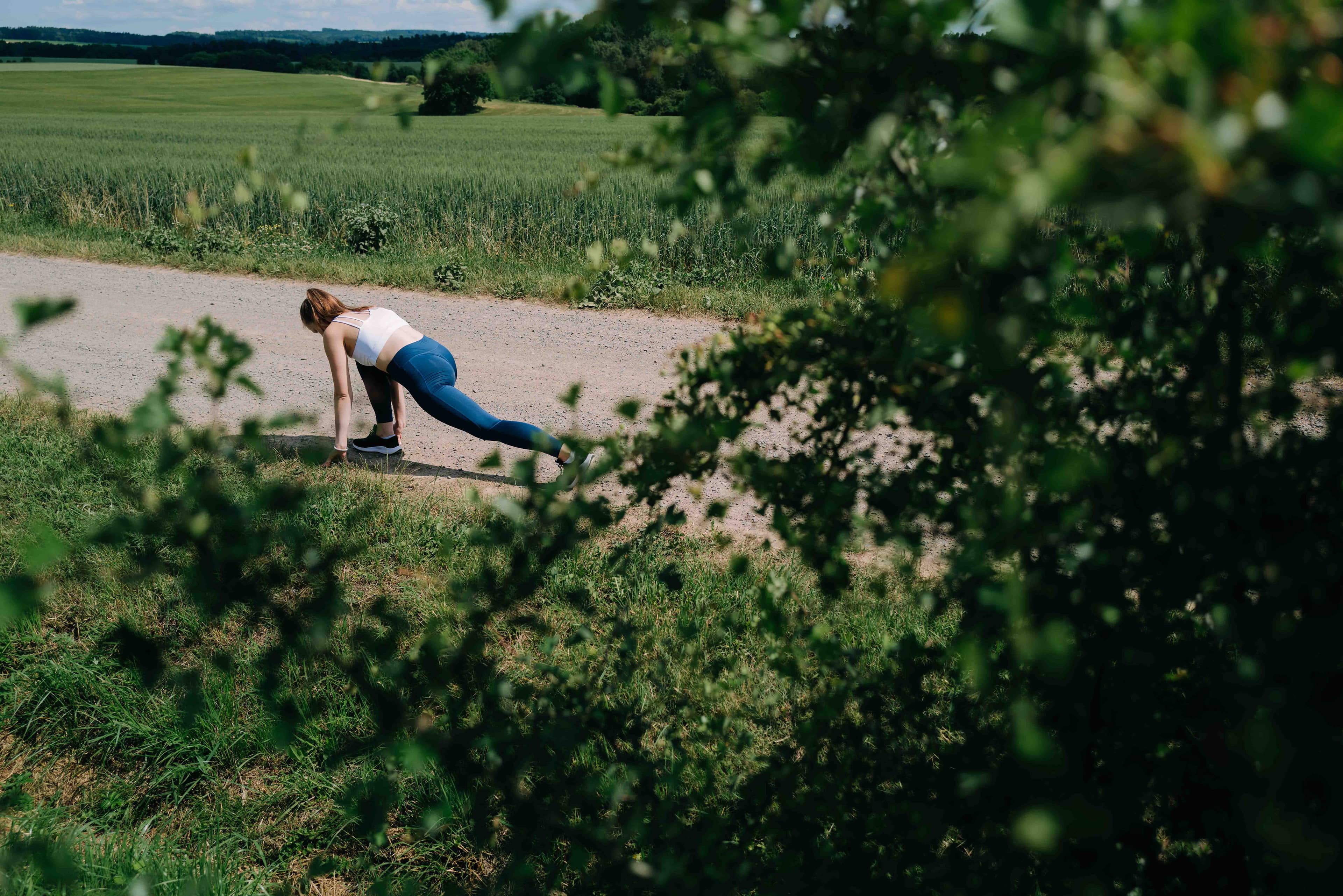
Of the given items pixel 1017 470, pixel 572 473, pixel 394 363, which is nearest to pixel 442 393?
pixel 394 363

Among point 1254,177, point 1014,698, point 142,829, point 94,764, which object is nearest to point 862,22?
point 1254,177

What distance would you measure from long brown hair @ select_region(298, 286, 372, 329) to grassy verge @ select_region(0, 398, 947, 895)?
4.70ft

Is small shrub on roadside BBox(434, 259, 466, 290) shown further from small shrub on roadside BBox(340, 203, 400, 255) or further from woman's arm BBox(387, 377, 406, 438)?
woman's arm BBox(387, 377, 406, 438)

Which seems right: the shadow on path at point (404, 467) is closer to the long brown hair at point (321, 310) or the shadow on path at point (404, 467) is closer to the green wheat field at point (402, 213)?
the long brown hair at point (321, 310)

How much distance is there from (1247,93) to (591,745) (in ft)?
8.92

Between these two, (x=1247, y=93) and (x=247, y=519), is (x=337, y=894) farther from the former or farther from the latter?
(x=1247, y=93)

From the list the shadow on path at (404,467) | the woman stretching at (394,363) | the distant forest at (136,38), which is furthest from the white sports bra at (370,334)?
the distant forest at (136,38)

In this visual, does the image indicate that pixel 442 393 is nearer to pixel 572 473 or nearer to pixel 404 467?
pixel 404 467

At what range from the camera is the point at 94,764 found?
129 inches

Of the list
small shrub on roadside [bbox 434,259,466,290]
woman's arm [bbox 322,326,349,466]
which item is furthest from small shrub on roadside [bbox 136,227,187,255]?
woman's arm [bbox 322,326,349,466]

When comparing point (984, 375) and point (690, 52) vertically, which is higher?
A: point (690, 52)

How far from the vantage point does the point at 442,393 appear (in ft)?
18.2

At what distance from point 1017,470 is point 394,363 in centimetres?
522

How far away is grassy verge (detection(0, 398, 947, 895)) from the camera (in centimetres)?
277
